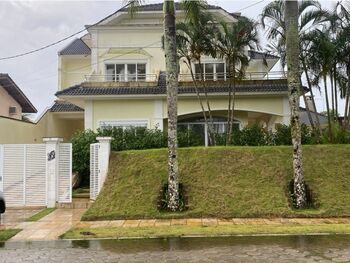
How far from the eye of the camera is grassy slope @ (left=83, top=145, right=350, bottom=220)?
44.9ft

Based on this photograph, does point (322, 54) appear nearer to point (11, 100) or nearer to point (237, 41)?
point (237, 41)

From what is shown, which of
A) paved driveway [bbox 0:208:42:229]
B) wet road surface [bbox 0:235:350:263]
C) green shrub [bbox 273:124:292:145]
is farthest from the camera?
green shrub [bbox 273:124:292:145]

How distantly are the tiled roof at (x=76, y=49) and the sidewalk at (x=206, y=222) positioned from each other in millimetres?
20753

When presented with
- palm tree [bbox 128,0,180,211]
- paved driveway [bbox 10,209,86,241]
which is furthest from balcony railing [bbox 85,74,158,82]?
palm tree [bbox 128,0,180,211]

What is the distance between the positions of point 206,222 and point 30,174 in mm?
7170

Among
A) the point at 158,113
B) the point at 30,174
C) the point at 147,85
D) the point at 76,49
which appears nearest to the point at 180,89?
the point at 158,113

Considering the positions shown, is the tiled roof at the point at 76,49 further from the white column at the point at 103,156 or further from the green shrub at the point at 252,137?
the white column at the point at 103,156

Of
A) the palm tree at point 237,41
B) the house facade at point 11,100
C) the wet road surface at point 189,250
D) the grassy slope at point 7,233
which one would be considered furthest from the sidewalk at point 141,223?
the house facade at point 11,100

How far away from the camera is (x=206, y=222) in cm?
1270

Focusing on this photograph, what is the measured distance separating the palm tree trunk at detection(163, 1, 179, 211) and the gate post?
15.3 ft

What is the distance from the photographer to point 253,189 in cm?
1467

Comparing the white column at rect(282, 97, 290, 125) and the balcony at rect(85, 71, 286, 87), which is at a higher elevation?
the balcony at rect(85, 71, 286, 87)

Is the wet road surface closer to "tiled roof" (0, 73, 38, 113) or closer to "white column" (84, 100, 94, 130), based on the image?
"white column" (84, 100, 94, 130)

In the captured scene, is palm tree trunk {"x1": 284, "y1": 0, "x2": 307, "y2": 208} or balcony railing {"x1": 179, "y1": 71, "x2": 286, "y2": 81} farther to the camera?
balcony railing {"x1": 179, "y1": 71, "x2": 286, "y2": 81}
